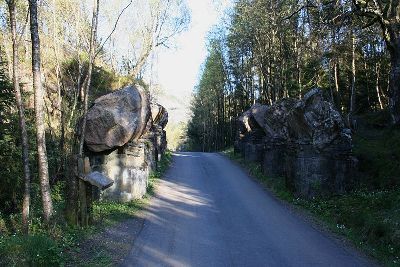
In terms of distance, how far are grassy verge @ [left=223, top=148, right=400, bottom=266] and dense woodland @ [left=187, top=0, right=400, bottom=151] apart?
5683 mm

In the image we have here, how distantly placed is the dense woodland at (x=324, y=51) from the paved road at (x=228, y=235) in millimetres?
7417

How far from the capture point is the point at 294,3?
2250cm

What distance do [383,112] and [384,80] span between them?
8985mm

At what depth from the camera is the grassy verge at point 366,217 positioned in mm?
8789

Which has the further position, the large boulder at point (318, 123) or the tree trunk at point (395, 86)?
the tree trunk at point (395, 86)

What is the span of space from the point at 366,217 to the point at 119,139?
767 cm

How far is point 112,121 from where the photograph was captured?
13219 mm

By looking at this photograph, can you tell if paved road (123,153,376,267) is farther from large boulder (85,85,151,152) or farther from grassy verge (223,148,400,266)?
large boulder (85,85,151,152)

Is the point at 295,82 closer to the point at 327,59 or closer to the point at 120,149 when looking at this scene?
the point at 327,59

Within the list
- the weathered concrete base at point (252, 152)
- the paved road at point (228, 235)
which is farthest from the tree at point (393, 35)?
the weathered concrete base at point (252, 152)

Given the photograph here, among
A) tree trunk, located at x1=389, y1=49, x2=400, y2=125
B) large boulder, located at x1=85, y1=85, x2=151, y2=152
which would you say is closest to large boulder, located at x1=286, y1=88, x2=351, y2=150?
tree trunk, located at x1=389, y1=49, x2=400, y2=125

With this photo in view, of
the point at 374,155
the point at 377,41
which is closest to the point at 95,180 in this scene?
the point at 374,155

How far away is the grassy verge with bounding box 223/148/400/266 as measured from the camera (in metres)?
8.79

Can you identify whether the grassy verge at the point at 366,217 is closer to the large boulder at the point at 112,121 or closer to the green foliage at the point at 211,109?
the large boulder at the point at 112,121
